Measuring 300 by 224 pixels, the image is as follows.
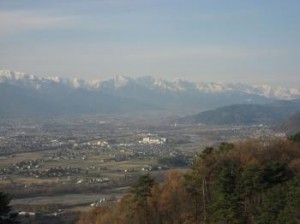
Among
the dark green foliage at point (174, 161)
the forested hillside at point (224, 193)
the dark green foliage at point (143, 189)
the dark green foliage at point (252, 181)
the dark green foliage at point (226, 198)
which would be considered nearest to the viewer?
the forested hillside at point (224, 193)

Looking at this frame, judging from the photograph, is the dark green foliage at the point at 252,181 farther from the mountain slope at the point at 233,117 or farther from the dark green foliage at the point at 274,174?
the mountain slope at the point at 233,117

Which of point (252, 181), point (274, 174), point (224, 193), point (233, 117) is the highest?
point (233, 117)

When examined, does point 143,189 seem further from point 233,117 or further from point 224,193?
point 233,117

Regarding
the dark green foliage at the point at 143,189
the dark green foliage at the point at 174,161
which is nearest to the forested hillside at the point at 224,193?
the dark green foliage at the point at 143,189

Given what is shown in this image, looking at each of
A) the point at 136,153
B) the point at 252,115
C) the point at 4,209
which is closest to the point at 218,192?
the point at 4,209

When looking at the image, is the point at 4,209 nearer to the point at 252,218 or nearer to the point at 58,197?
the point at 252,218

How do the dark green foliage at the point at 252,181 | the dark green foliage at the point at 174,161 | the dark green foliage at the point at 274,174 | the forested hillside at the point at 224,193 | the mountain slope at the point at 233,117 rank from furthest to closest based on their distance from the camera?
the mountain slope at the point at 233,117, the dark green foliage at the point at 174,161, the dark green foliage at the point at 274,174, the dark green foliage at the point at 252,181, the forested hillside at the point at 224,193

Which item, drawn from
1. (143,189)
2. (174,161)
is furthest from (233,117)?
(143,189)

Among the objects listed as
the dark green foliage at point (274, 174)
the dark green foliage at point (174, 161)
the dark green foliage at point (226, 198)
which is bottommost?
the dark green foliage at point (174, 161)
